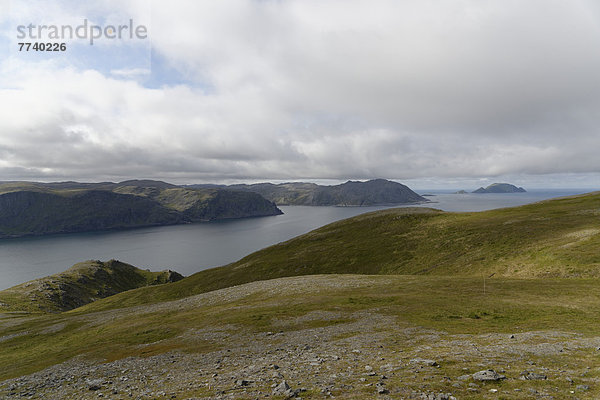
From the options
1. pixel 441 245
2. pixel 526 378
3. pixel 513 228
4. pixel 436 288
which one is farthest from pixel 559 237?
pixel 526 378

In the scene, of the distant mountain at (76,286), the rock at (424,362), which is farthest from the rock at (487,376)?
the distant mountain at (76,286)

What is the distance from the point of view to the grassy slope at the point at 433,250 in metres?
50.8

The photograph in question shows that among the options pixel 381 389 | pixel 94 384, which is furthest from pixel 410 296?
pixel 94 384

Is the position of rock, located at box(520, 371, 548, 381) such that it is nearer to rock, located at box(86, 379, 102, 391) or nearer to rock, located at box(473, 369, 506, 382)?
rock, located at box(473, 369, 506, 382)

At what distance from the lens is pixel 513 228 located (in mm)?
71812

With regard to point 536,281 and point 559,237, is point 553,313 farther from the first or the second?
point 559,237

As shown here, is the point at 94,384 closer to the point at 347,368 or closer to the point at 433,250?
the point at 347,368

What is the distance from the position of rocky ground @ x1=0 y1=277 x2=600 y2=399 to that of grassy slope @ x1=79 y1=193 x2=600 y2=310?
3564 cm

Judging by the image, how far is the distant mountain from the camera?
102438 mm

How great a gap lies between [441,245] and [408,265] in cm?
1269

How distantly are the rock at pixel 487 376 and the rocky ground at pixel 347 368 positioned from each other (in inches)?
1.6

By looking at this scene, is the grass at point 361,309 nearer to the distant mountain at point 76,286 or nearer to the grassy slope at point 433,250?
the grassy slope at point 433,250

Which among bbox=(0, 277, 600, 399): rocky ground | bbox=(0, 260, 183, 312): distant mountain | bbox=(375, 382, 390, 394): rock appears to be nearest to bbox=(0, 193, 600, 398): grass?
bbox=(0, 277, 600, 399): rocky ground

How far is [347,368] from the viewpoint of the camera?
16922mm
